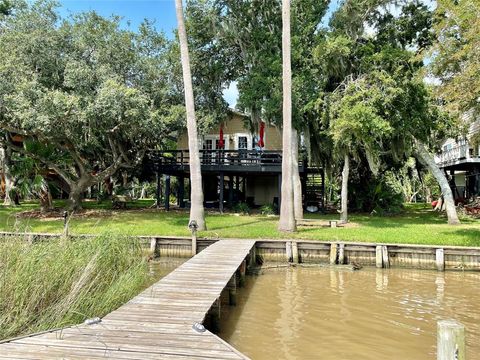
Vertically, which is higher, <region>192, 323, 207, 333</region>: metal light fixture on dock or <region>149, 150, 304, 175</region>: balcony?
<region>149, 150, 304, 175</region>: balcony

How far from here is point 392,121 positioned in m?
17.3

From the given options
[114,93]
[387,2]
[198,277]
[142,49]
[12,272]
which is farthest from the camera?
[142,49]

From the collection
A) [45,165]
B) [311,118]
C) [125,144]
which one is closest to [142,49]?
[125,144]

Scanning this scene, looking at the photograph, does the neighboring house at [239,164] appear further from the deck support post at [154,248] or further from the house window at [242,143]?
the deck support post at [154,248]

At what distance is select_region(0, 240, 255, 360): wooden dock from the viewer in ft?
15.5

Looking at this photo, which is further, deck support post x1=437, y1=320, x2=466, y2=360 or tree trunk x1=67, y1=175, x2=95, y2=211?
tree trunk x1=67, y1=175, x2=95, y2=211

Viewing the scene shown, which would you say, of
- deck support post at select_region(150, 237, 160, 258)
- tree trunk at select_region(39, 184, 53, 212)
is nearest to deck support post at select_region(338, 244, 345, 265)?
deck support post at select_region(150, 237, 160, 258)

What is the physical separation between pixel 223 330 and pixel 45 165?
18237 mm

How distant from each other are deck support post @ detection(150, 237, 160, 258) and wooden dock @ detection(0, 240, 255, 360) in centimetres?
590

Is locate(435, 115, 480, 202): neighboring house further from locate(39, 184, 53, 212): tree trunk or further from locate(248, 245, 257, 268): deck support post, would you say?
locate(39, 184, 53, 212): tree trunk

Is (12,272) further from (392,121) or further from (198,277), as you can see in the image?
(392,121)

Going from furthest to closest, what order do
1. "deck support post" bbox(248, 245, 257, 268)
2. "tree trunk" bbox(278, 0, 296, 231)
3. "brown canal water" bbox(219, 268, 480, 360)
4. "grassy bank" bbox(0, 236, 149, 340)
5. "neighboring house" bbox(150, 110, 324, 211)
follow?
"neighboring house" bbox(150, 110, 324, 211) < "tree trunk" bbox(278, 0, 296, 231) < "deck support post" bbox(248, 245, 257, 268) < "brown canal water" bbox(219, 268, 480, 360) < "grassy bank" bbox(0, 236, 149, 340)

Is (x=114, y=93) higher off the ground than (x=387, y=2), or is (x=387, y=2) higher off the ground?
(x=387, y=2)

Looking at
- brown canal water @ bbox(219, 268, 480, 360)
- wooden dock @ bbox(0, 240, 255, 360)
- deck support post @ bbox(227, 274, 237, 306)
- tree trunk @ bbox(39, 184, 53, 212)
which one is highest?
tree trunk @ bbox(39, 184, 53, 212)
